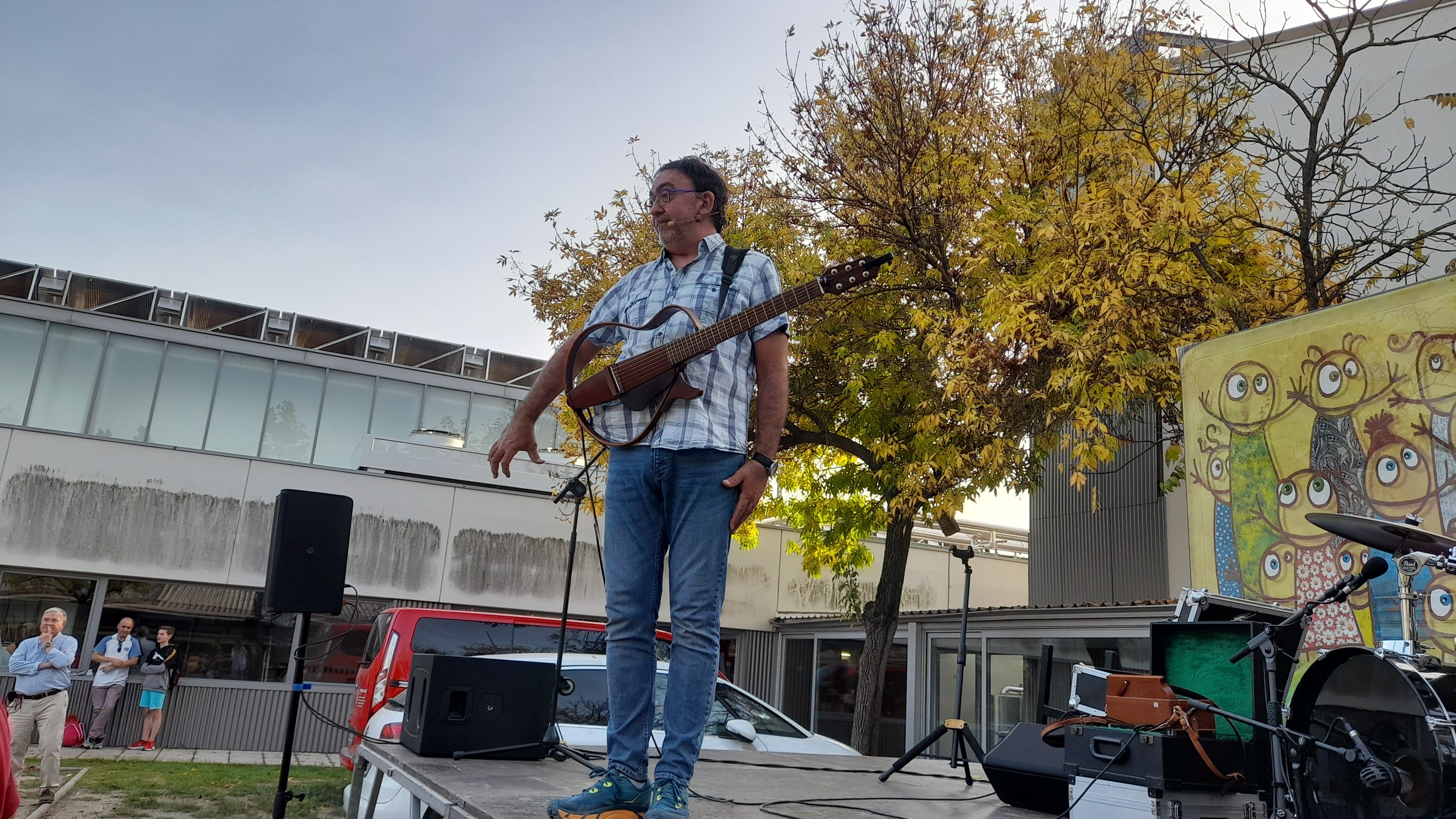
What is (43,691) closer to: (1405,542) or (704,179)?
(704,179)

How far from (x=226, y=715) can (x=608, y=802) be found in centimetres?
1531

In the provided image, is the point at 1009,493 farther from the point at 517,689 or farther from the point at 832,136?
the point at 517,689

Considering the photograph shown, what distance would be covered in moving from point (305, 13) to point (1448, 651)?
1343 cm

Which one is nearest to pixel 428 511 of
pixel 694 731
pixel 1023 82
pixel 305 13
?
pixel 305 13

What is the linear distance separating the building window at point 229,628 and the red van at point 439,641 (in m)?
7.24

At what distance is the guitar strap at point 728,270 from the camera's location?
9.04 feet

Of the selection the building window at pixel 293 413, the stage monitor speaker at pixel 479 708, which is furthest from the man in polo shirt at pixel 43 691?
the building window at pixel 293 413

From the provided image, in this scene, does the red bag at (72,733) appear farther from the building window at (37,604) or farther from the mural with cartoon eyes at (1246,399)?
the mural with cartoon eyes at (1246,399)

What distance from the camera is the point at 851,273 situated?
115 inches

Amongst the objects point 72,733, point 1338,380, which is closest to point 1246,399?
point 1338,380

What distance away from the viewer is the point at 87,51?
1480 cm

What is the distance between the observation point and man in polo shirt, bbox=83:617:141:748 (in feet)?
44.8

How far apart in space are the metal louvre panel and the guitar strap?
10163 millimetres

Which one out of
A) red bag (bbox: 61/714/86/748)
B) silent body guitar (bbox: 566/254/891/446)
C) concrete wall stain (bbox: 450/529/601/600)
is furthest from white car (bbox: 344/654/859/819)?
concrete wall stain (bbox: 450/529/601/600)
